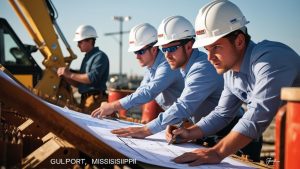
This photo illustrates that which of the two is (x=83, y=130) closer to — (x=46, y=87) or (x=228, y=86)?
(x=228, y=86)

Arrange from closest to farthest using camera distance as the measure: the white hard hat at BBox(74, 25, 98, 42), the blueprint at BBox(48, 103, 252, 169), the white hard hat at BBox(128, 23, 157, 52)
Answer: the blueprint at BBox(48, 103, 252, 169)
the white hard hat at BBox(128, 23, 157, 52)
the white hard hat at BBox(74, 25, 98, 42)

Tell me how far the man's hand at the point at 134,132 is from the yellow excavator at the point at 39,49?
5.07 m

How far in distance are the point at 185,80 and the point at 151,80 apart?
871 mm

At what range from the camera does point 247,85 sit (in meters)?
2.94

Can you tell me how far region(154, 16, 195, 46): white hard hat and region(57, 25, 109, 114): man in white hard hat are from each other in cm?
356

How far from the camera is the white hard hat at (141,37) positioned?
18.3 ft

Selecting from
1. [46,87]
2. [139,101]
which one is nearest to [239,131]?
[139,101]

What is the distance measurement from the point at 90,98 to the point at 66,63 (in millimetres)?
1762

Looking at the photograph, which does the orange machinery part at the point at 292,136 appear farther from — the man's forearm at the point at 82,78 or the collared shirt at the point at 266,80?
the man's forearm at the point at 82,78

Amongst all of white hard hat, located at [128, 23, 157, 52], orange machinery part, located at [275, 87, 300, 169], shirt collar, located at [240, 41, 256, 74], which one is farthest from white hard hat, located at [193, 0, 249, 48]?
white hard hat, located at [128, 23, 157, 52]

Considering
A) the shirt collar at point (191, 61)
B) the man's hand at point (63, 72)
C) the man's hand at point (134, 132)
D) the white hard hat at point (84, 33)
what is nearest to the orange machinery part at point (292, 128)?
the man's hand at point (134, 132)

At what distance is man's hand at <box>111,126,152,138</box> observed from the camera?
3.43 meters

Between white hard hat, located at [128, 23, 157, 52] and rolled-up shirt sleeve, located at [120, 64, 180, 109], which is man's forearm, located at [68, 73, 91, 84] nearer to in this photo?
white hard hat, located at [128, 23, 157, 52]

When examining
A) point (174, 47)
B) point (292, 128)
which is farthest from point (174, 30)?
point (292, 128)
